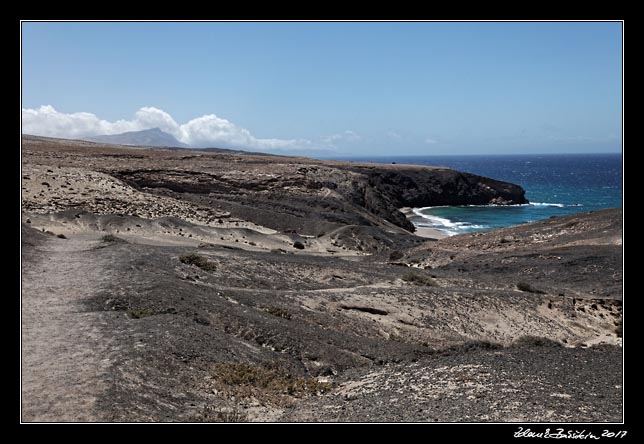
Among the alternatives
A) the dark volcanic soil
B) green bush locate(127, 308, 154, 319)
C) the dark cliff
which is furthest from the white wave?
green bush locate(127, 308, 154, 319)

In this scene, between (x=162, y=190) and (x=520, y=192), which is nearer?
(x=162, y=190)

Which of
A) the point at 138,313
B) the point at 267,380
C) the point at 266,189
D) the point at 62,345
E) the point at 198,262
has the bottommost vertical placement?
the point at 267,380

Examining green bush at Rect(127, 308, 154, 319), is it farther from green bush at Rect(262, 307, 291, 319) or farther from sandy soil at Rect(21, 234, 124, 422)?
green bush at Rect(262, 307, 291, 319)

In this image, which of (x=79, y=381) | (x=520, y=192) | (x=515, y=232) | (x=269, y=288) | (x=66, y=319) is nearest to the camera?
(x=79, y=381)

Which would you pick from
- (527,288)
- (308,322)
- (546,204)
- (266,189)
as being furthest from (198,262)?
(546,204)

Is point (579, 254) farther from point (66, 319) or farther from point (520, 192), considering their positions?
point (520, 192)

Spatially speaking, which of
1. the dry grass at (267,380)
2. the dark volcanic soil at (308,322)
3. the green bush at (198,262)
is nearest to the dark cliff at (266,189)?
the dark volcanic soil at (308,322)

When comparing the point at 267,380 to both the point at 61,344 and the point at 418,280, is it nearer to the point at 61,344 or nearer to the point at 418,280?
the point at 61,344
